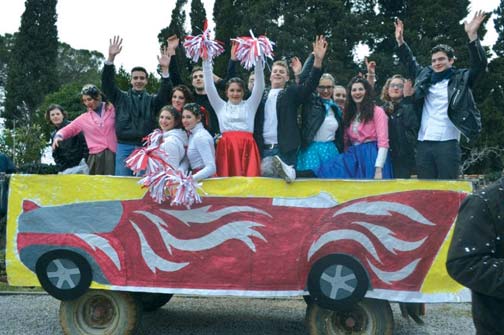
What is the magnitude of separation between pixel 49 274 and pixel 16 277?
305 millimetres

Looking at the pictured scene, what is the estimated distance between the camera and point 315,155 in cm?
498

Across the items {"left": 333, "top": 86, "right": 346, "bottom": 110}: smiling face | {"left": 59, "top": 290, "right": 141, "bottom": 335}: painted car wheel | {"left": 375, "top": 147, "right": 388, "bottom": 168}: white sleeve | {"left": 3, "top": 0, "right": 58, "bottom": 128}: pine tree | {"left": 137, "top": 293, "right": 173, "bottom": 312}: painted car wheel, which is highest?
{"left": 3, "top": 0, "right": 58, "bottom": 128}: pine tree

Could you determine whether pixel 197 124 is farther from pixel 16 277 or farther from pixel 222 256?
pixel 16 277

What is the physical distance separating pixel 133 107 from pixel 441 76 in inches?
114

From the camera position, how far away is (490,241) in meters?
1.98

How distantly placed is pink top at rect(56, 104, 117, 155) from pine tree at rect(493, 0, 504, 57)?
86.3 ft

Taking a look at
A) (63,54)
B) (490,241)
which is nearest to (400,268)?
Result: (490,241)

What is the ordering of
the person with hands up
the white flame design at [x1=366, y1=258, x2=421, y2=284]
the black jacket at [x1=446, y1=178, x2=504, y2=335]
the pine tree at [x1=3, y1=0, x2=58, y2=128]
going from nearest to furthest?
the black jacket at [x1=446, y1=178, x2=504, y2=335]
the white flame design at [x1=366, y1=258, x2=421, y2=284]
the person with hands up
the pine tree at [x1=3, y1=0, x2=58, y2=128]

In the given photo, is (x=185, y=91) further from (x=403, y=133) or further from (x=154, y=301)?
(x=154, y=301)

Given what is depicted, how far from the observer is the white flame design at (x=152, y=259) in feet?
14.6

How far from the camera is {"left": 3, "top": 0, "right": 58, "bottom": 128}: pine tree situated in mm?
36219

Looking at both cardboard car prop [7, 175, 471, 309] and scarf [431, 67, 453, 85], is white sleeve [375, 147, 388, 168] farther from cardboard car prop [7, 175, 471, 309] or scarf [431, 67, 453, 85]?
scarf [431, 67, 453, 85]

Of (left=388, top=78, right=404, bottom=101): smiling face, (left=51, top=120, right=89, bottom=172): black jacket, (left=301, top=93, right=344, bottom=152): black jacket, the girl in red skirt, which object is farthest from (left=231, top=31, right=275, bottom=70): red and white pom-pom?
(left=51, top=120, right=89, bottom=172): black jacket

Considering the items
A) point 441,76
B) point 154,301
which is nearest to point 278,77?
point 441,76
